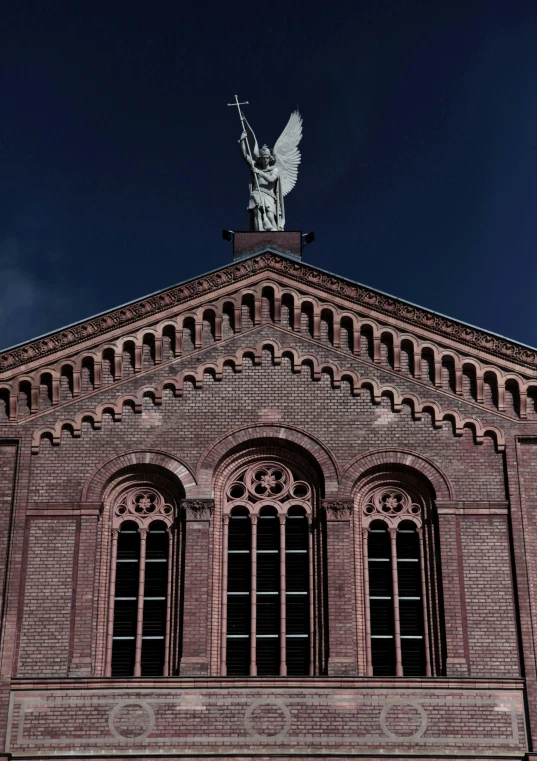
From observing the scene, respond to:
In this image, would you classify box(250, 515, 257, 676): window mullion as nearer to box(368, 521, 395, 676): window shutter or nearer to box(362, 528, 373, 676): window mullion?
box(362, 528, 373, 676): window mullion

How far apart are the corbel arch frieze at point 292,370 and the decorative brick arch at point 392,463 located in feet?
2.95

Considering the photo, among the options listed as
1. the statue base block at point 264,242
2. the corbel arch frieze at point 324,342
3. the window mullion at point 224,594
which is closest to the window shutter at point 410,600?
the corbel arch frieze at point 324,342

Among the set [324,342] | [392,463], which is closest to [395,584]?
[392,463]

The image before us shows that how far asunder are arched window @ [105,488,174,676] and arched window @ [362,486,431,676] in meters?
3.92

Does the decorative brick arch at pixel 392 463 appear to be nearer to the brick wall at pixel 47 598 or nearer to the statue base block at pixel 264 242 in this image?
the brick wall at pixel 47 598

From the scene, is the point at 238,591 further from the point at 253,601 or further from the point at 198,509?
the point at 198,509

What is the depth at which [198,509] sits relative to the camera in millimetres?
26062

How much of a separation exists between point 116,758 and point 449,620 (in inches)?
261

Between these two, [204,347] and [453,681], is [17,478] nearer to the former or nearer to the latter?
[204,347]

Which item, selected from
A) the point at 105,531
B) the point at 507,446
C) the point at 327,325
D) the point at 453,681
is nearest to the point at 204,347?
the point at 327,325

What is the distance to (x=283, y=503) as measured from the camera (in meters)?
26.6

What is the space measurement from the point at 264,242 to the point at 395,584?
974 centimetres

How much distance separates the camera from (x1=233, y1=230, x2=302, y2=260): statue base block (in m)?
31.5

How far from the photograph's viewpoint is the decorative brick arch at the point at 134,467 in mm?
26347
